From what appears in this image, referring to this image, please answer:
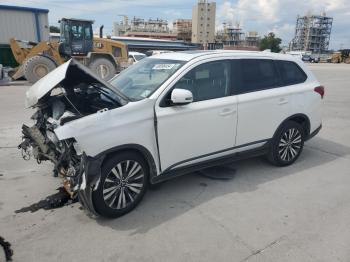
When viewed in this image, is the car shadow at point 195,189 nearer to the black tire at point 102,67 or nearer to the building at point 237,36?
the black tire at point 102,67

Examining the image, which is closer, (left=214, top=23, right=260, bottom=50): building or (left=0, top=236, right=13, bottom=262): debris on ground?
(left=0, top=236, right=13, bottom=262): debris on ground

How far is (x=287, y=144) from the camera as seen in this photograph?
15.7 feet

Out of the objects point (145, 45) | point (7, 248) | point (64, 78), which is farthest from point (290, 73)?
point (145, 45)

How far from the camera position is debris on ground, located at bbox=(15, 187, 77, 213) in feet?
11.8

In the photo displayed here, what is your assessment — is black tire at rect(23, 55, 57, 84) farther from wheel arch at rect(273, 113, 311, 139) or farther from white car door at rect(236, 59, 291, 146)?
wheel arch at rect(273, 113, 311, 139)

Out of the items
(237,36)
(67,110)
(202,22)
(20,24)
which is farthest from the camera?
(237,36)

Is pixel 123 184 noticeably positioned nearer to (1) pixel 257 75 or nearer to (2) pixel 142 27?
(1) pixel 257 75

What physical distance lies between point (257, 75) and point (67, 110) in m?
2.65

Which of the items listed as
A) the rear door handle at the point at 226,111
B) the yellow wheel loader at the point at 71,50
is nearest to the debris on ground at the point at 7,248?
the rear door handle at the point at 226,111

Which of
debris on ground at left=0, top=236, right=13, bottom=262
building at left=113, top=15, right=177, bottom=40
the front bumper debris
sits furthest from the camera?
building at left=113, top=15, right=177, bottom=40

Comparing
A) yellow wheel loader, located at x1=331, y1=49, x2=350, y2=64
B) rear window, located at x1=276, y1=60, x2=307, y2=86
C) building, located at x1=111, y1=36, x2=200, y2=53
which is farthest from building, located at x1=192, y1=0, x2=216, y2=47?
rear window, located at x1=276, y1=60, x2=307, y2=86

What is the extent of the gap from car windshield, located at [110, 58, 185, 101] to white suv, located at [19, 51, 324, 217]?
0.02 meters

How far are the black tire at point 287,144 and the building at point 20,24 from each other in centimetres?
2052

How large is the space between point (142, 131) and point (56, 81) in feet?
3.65
